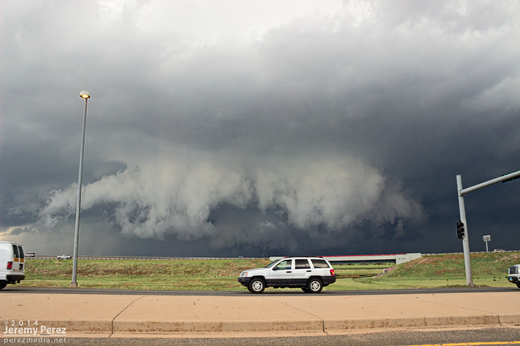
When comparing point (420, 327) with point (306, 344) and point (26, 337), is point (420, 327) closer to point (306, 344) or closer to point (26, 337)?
point (306, 344)

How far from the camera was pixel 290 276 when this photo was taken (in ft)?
62.2

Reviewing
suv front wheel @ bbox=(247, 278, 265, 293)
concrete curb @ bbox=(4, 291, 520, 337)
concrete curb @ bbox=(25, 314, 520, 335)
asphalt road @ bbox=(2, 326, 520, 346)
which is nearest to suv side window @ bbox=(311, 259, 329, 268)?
suv front wheel @ bbox=(247, 278, 265, 293)

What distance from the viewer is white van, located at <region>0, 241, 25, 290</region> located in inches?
677

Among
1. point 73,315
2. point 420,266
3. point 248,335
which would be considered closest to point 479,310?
point 248,335

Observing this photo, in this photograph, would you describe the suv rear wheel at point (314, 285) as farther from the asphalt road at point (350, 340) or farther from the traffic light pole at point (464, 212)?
the traffic light pole at point (464, 212)

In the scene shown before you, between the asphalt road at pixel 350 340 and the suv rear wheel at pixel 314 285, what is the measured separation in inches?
436

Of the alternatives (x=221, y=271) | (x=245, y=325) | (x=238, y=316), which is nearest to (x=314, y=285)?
(x=238, y=316)

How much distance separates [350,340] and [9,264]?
1628 centimetres

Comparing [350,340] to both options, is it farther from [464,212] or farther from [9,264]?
[464,212]

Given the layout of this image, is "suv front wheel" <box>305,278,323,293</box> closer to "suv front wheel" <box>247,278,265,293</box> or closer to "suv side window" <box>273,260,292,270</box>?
"suv side window" <box>273,260,292,270</box>

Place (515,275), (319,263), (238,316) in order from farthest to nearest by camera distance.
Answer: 1. (515,275)
2. (319,263)
3. (238,316)

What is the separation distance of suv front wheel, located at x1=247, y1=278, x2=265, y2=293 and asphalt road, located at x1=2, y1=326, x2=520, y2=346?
11.1m

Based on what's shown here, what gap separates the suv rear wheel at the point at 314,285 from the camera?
1902cm

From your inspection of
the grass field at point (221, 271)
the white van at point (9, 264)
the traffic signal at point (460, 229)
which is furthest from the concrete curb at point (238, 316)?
the grass field at point (221, 271)
